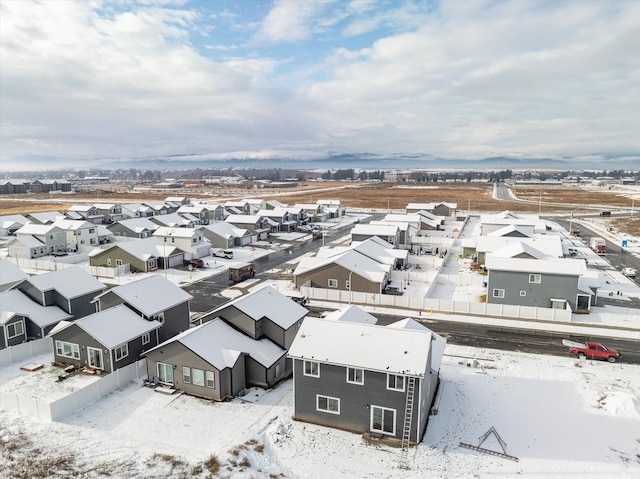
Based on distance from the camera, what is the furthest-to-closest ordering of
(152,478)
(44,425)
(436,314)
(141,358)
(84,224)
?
(84,224) < (436,314) < (141,358) < (44,425) < (152,478)

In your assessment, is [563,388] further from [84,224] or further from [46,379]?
[84,224]

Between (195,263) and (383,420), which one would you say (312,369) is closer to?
(383,420)

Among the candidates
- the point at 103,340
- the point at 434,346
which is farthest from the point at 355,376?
the point at 103,340

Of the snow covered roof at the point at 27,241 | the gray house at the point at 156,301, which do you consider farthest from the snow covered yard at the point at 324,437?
the snow covered roof at the point at 27,241

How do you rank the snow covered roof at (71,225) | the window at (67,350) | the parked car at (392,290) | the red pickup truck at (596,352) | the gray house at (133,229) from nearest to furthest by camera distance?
the window at (67,350)
the red pickup truck at (596,352)
the parked car at (392,290)
the snow covered roof at (71,225)
the gray house at (133,229)

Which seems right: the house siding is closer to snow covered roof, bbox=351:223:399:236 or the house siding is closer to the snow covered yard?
the snow covered yard

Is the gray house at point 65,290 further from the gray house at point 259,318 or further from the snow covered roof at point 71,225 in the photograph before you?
the snow covered roof at point 71,225

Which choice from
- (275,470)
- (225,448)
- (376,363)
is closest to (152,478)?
(225,448)
